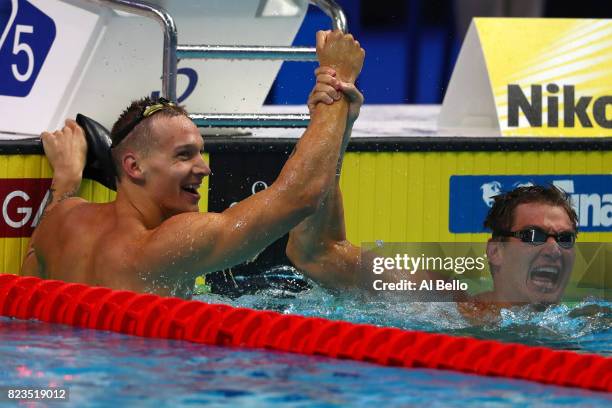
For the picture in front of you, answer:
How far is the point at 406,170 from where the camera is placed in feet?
14.6

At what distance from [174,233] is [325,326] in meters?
0.52

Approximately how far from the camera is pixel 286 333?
2988 millimetres

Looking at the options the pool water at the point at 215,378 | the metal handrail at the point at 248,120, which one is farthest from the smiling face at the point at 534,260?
the metal handrail at the point at 248,120

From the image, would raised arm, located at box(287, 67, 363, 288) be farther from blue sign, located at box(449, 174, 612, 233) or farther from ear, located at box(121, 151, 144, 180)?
blue sign, located at box(449, 174, 612, 233)

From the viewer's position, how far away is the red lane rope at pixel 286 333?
274 centimetres

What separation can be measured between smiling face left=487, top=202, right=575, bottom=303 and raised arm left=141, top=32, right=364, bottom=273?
2.16 feet

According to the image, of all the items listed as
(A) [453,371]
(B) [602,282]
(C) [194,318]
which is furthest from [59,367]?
(B) [602,282]

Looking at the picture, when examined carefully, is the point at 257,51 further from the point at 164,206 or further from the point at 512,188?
the point at 512,188

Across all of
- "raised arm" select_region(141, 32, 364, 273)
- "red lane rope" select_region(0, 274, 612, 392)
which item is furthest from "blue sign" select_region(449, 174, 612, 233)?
"red lane rope" select_region(0, 274, 612, 392)

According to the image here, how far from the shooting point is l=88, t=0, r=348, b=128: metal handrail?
4.03m

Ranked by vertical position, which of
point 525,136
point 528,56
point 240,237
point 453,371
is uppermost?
point 528,56

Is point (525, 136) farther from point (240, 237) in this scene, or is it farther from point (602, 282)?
point (240, 237)

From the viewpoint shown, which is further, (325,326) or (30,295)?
(30,295)

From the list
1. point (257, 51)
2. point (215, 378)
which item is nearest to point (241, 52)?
point (257, 51)
